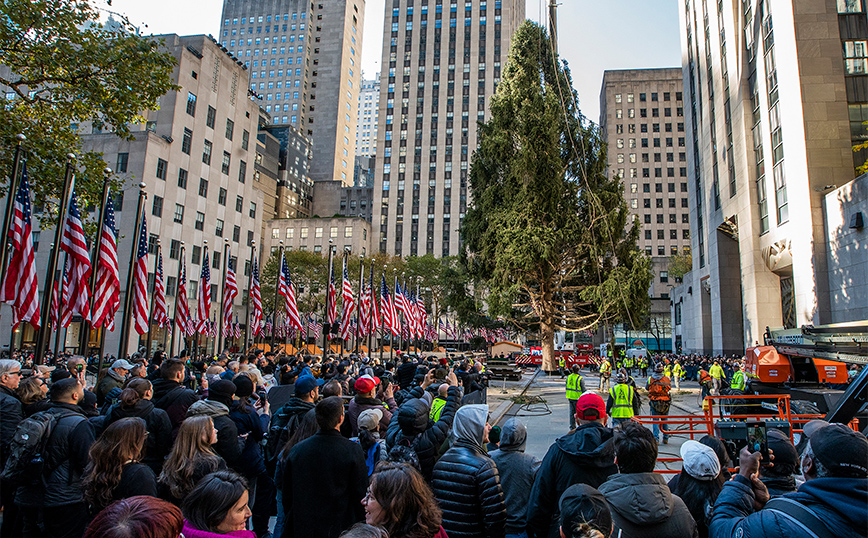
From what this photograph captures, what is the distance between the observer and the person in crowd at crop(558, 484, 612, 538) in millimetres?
2576

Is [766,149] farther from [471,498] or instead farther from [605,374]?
[471,498]

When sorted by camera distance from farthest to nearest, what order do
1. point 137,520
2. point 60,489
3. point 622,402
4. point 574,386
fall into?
point 574,386 < point 622,402 < point 60,489 < point 137,520

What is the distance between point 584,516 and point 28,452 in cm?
471

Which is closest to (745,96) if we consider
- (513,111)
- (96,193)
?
(513,111)

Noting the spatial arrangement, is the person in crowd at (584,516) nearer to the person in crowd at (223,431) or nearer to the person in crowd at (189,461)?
the person in crowd at (189,461)

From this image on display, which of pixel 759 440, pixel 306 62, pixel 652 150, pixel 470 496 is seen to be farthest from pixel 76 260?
pixel 306 62

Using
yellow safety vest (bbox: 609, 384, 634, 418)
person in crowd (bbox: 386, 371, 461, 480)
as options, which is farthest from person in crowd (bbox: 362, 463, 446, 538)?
yellow safety vest (bbox: 609, 384, 634, 418)

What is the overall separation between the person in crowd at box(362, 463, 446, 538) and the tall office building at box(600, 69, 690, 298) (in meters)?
107

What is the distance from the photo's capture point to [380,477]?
2.78 m

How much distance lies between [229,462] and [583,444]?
340 centimetres

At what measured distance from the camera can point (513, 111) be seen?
36156 mm

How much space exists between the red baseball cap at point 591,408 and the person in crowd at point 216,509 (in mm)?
3373

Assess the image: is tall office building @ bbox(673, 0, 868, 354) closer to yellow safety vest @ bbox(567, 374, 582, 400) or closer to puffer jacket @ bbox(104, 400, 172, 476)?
yellow safety vest @ bbox(567, 374, 582, 400)

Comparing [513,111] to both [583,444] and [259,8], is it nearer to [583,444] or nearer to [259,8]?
[583,444]
